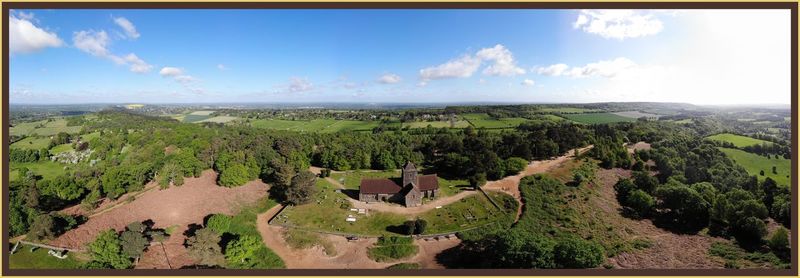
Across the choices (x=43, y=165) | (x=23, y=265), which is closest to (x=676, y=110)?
(x=23, y=265)

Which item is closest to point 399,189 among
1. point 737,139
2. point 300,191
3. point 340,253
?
point 300,191

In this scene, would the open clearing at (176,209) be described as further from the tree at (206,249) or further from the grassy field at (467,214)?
the grassy field at (467,214)

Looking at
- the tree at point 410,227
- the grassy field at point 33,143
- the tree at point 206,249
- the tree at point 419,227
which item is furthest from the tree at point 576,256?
the grassy field at point 33,143

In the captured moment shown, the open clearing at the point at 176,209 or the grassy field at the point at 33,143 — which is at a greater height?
the grassy field at the point at 33,143

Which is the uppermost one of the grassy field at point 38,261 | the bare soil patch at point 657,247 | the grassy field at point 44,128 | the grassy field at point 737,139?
the grassy field at point 44,128

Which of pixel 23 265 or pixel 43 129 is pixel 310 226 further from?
pixel 43 129

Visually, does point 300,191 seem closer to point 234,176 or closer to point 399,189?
point 399,189
